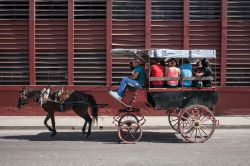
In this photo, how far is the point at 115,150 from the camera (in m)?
11.6

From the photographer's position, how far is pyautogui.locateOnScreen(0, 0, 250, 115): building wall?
19.0 metres

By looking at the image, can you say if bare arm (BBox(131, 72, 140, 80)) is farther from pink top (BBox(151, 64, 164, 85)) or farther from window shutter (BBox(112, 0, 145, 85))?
window shutter (BBox(112, 0, 145, 85))

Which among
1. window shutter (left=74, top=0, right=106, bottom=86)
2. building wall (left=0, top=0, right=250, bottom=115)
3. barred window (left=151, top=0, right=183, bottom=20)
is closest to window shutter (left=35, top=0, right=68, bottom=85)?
building wall (left=0, top=0, right=250, bottom=115)

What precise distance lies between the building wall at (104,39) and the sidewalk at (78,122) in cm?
81

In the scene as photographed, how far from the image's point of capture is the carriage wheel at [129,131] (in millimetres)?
12641

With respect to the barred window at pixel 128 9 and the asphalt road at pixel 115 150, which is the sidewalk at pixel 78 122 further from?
the barred window at pixel 128 9

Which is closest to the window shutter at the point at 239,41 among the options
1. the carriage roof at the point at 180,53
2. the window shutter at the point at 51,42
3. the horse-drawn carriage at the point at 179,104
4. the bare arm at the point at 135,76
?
the window shutter at the point at 51,42

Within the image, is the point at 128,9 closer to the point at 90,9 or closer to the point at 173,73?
the point at 90,9

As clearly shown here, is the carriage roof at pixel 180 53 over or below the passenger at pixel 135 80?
over

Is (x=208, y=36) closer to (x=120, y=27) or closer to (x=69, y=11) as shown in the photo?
(x=120, y=27)

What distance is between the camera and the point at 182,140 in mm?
13328

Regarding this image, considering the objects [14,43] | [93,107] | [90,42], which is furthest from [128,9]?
[93,107]

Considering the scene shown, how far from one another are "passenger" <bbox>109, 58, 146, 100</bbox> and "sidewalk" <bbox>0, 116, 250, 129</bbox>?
132 inches

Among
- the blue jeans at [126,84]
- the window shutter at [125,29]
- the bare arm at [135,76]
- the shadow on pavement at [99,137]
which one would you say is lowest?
the shadow on pavement at [99,137]
